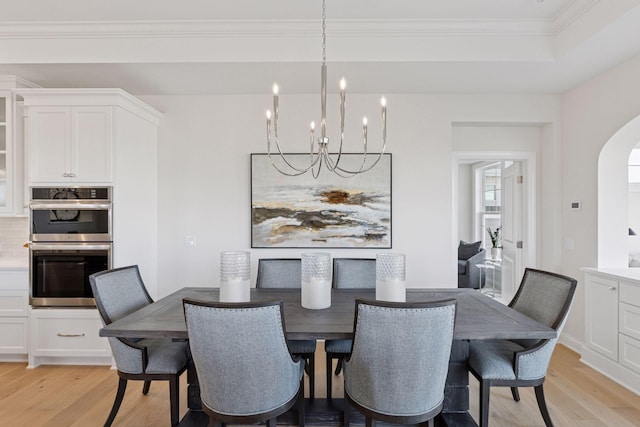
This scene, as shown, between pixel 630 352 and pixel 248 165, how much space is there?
361 cm

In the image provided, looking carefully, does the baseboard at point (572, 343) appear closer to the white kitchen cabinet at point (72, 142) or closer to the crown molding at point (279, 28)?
the crown molding at point (279, 28)

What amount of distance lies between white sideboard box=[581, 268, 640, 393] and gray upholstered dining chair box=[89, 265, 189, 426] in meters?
3.24

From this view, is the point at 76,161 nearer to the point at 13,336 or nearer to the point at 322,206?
the point at 13,336

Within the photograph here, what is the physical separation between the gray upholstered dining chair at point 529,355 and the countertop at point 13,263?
366 cm

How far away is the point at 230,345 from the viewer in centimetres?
155

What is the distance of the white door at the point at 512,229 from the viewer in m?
4.11

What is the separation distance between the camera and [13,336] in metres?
3.07

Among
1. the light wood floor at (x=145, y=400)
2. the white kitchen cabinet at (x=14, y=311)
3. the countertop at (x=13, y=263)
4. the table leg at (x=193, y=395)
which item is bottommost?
the light wood floor at (x=145, y=400)

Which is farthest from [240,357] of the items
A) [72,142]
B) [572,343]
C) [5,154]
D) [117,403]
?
[572,343]

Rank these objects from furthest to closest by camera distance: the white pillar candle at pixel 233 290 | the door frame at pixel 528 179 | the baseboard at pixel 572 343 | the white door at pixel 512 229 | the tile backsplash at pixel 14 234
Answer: the white door at pixel 512 229, the door frame at pixel 528 179, the tile backsplash at pixel 14 234, the baseboard at pixel 572 343, the white pillar candle at pixel 233 290

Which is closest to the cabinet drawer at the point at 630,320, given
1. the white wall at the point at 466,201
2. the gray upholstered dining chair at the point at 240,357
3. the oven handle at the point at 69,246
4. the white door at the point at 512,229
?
the white door at the point at 512,229

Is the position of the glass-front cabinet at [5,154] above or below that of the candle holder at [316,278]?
above

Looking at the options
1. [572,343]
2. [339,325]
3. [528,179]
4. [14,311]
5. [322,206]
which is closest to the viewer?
[339,325]

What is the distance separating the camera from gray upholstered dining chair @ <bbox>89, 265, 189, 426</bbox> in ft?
6.64
